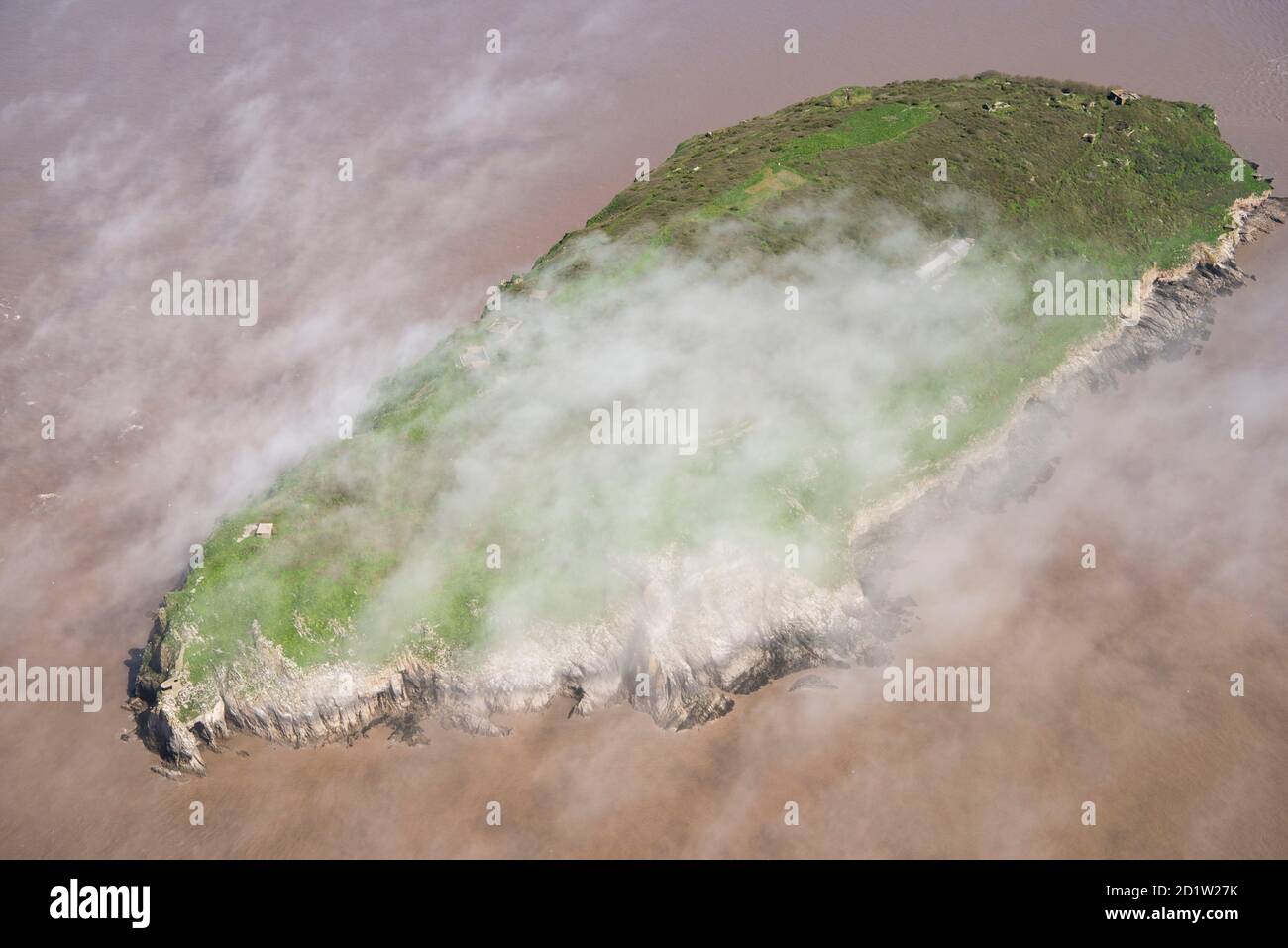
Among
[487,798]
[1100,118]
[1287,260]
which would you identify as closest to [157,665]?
[487,798]

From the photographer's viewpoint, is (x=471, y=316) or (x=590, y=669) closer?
(x=590, y=669)

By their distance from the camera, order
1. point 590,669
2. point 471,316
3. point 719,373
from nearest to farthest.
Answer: point 590,669 → point 719,373 → point 471,316

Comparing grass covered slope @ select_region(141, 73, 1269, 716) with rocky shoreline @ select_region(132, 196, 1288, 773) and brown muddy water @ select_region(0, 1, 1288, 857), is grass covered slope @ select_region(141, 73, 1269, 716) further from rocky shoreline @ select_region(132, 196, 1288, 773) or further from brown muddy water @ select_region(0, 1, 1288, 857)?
brown muddy water @ select_region(0, 1, 1288, 857)

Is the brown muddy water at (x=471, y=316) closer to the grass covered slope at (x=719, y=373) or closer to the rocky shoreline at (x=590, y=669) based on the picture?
the rocky shoreline at (x=590, y=669)

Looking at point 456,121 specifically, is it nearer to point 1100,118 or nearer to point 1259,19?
point 1100,118

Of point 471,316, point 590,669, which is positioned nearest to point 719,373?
point 590,669

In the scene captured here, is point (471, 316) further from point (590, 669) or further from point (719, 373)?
point (590, 669)
